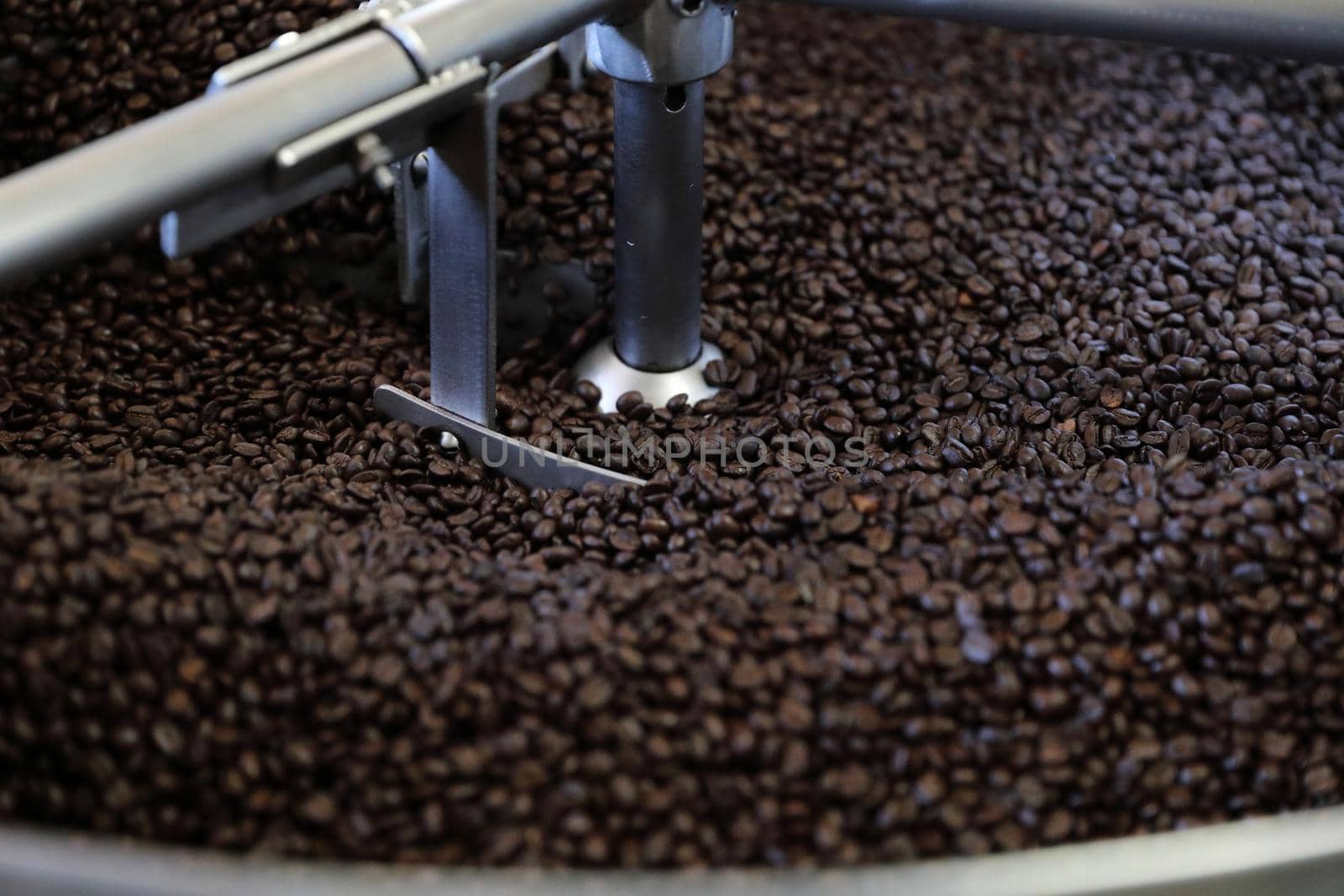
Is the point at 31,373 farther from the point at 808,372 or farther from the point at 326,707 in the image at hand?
the point at 808,372

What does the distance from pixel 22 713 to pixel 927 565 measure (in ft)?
2.08

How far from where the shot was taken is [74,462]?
1164mm

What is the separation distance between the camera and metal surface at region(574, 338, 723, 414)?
145 centimetres

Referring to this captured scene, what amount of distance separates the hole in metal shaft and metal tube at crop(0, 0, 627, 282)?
267 millimetres

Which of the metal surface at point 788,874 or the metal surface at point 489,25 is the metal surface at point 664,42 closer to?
the metal surface at point 489,25

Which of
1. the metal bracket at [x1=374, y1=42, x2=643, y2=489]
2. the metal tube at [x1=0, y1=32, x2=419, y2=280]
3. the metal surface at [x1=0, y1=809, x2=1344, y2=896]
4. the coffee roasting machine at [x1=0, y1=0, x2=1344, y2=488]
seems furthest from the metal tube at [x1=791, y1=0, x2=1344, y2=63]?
the metal surface at [x1=0, y1=809, x2=1344, y2=896]

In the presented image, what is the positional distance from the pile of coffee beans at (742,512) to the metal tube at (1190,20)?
28 centimetres

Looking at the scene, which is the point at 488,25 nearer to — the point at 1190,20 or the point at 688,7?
the point at 688,7

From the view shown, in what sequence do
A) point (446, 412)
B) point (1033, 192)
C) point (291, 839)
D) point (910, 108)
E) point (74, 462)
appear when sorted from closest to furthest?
point (291, 839), point (74, 462), point (446, 412), point (1033, 192), point (910, 108)

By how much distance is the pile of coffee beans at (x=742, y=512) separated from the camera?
0.92 metres

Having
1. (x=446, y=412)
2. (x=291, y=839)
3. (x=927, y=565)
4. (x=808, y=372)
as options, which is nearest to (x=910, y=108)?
(x=808, y=372)

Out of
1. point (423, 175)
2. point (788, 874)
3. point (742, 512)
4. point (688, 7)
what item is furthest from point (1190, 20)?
point (788, 874)

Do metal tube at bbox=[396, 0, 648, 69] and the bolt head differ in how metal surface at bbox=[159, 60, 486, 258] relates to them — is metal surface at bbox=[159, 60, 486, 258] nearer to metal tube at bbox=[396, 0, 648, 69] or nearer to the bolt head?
metal tube at bbox=[396, 0, 648, 69]

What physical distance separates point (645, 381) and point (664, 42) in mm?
346
